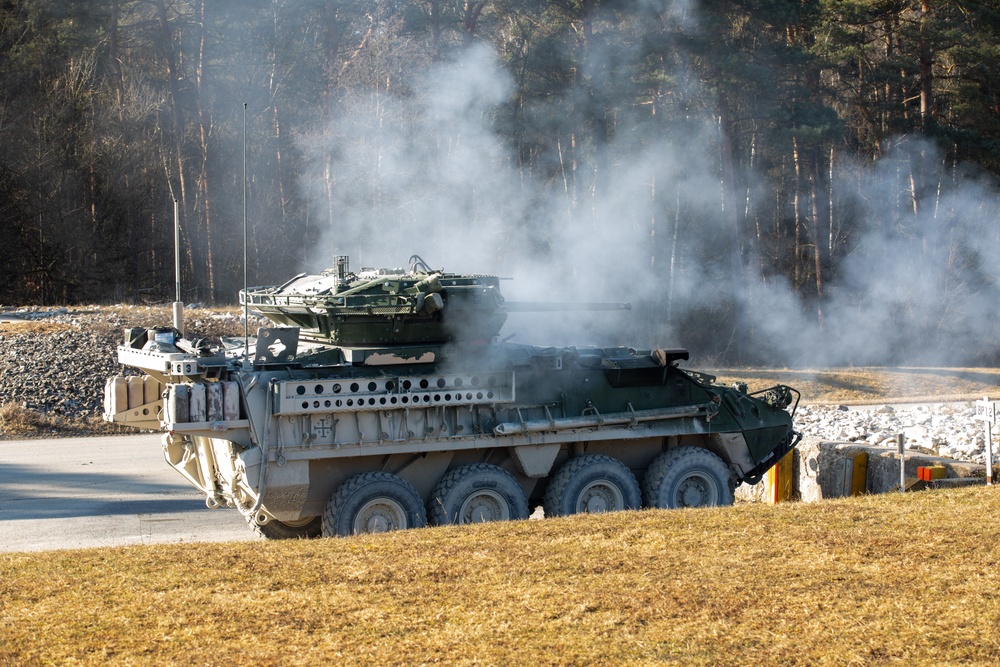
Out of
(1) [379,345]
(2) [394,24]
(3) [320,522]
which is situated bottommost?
(3) [320,522]

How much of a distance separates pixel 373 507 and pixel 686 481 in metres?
3.45

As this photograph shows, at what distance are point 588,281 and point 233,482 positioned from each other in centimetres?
1496

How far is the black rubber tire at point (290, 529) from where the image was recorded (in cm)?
1151

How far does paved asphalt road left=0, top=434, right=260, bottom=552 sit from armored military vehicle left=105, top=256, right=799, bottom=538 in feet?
3.59

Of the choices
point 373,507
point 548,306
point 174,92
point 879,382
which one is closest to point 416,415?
point 373,507

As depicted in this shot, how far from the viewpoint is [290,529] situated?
11547mm

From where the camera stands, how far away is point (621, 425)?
11.9 meters

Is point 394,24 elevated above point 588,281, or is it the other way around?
point 394,24

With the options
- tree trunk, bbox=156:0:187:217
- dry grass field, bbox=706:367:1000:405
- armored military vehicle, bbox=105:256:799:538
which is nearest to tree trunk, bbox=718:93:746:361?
dry grass field, bbox=706:367:1000:405

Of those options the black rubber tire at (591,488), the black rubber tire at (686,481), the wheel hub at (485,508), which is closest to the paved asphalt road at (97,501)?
the wheel hub at (485,508)

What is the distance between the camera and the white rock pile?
1720cm

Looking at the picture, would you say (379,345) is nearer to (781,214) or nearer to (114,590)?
(114,590)

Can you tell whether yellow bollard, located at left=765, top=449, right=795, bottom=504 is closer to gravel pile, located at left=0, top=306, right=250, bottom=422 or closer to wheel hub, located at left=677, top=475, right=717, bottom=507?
wheel hub, located at left=677, top=475, right=717, bottom=507

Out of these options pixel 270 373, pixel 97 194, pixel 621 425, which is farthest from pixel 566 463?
pixel 97 194
